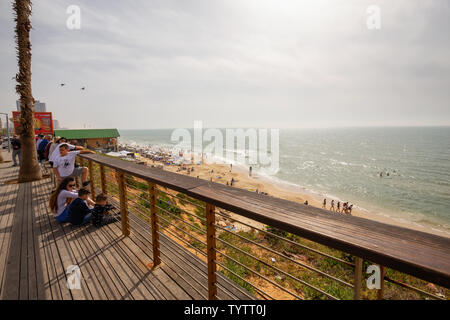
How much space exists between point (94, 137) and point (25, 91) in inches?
1541

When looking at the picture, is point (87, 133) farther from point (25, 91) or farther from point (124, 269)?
point (124, 269)

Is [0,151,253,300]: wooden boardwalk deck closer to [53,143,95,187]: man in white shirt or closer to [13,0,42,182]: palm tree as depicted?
[53,143,95,187]: man in white shirt

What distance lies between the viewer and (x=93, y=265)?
3.13 m

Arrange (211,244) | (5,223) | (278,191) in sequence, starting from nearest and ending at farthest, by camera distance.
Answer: (211,244), (5,223), (278,191)

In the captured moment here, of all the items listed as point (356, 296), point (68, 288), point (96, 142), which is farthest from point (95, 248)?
Answer: point (96, 142)

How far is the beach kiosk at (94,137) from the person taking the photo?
1631 inches

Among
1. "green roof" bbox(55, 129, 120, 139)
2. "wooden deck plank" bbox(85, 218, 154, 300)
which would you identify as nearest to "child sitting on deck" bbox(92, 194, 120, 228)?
"wooden deck plank" bbox(85, 218, 154, 300)

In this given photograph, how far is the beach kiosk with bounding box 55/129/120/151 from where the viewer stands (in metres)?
41.4

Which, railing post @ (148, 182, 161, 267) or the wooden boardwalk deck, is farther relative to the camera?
railing post @ (148, 182, 161, 267)

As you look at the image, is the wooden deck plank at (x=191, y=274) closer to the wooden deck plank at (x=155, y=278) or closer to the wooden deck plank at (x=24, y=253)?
the wooden deck plank at (x=155, y=278)

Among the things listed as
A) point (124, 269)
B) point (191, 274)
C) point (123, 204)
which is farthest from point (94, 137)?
point (191, 274)

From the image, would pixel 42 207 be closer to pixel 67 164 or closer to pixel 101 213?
pixel 67 164

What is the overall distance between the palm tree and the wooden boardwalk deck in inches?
203
